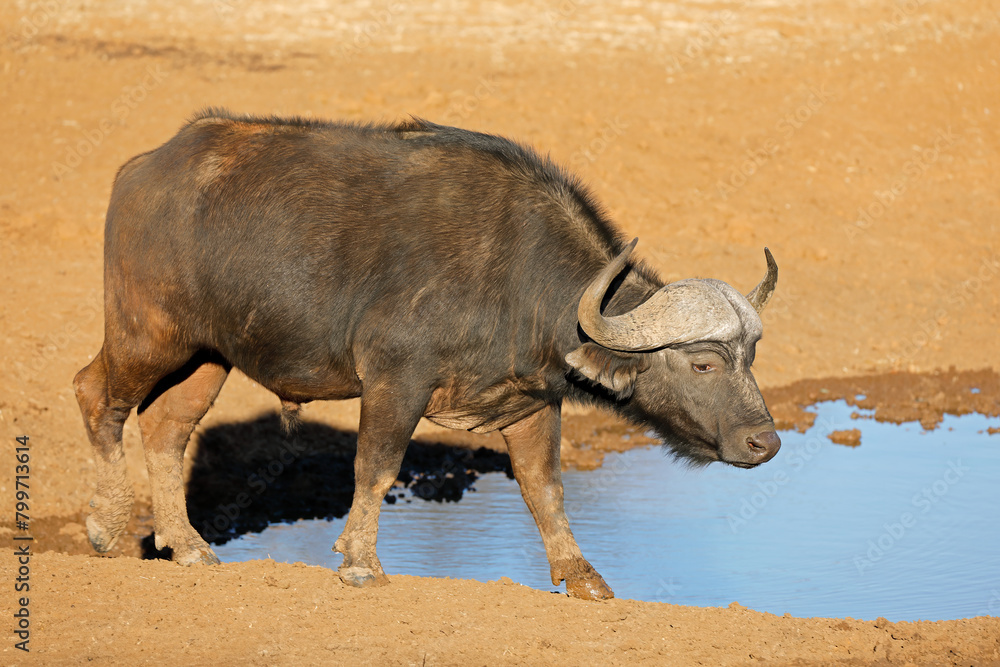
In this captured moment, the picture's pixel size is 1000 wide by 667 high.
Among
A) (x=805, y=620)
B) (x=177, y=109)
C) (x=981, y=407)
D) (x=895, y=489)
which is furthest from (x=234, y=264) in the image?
(x=177, y=109)

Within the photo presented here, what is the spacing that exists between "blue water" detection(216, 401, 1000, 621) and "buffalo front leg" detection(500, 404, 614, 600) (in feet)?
3.55

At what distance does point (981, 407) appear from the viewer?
12820 mm

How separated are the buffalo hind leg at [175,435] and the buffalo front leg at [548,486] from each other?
2143 mm

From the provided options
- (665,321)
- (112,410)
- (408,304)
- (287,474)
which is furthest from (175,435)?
(665,321)

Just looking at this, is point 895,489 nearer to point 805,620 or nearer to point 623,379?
point 805,620

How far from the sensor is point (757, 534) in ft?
28.8

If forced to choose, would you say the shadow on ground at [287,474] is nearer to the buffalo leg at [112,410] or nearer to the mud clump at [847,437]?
the buffalo leg at [112,410]

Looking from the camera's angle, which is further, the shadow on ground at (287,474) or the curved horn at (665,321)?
the shadow on ground at (287,474)

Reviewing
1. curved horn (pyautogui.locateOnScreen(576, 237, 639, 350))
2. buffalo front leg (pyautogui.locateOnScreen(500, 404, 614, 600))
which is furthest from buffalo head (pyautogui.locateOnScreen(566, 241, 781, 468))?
buffalo front leg (pyautogui.locateOnScreen(500, 404, 614, 600))

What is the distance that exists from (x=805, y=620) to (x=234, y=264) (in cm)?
390

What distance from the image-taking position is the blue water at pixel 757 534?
7.67 metres

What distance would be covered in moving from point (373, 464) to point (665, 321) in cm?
184

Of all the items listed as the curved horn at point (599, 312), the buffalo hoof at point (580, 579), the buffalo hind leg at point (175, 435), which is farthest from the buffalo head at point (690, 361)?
the buffalo hind leg at point (175, 435)

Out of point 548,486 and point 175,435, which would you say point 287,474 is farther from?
point 548,486
